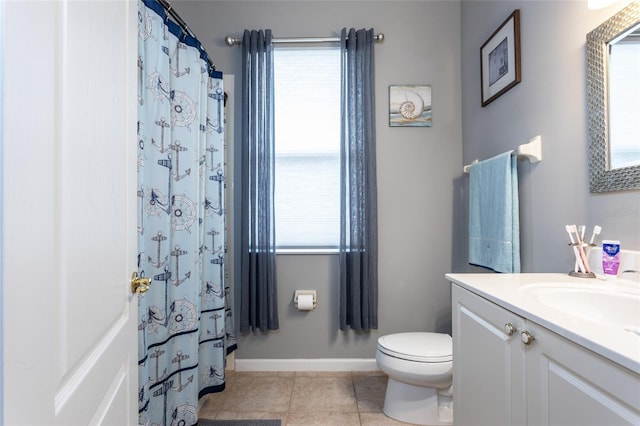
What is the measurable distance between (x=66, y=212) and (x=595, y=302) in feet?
4.33

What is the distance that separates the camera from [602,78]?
1.01 meters

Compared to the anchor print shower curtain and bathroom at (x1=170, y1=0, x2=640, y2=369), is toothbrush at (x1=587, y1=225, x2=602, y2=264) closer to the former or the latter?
bathroom at (x1=170, y1=0, x2=640, y2=369)

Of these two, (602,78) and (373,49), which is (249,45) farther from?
(602,78)

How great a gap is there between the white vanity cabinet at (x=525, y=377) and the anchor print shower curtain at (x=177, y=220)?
115 cm

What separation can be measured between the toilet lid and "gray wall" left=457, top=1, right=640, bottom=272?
56cm

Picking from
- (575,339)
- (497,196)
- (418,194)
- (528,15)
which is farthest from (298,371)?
(528,15)

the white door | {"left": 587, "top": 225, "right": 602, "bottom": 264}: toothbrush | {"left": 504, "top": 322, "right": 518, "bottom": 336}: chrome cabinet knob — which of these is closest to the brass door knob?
the white door

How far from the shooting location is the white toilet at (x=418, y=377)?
1.41m

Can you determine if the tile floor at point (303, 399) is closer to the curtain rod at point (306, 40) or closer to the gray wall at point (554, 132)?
the gray wall at point (554, 132)

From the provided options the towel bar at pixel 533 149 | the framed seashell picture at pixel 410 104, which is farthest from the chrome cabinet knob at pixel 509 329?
the framed seashell picture at pixel 410 104

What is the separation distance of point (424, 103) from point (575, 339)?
1.81 meters

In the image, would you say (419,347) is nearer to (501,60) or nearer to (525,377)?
(525,377)

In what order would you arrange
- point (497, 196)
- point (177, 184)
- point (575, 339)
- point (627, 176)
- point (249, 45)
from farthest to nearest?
point (249, 45) → point (497, 196) → point (177, 184) → point (627, 176) → point (575, 339)

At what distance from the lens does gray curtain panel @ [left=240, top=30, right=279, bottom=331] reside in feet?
6.47
